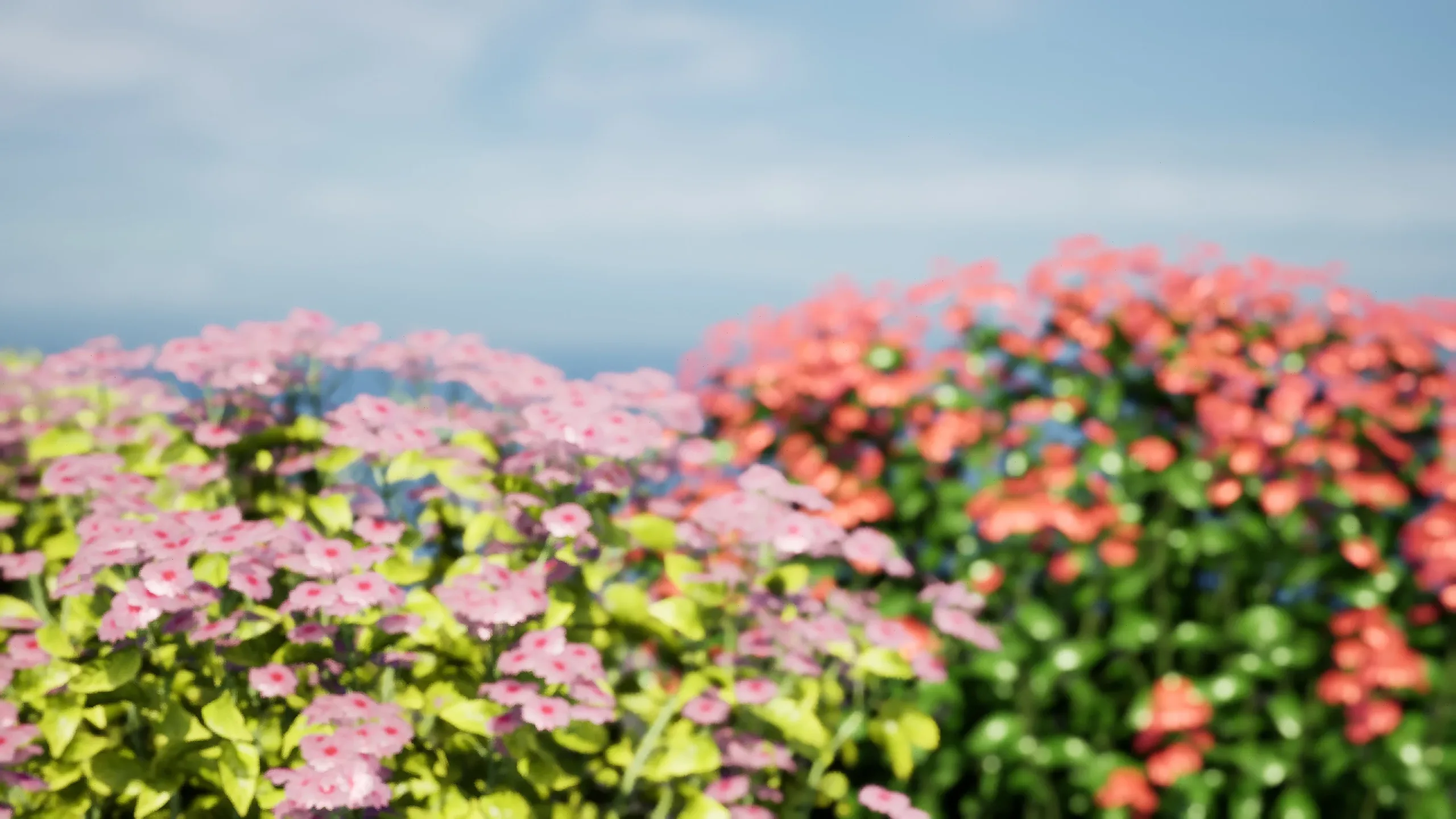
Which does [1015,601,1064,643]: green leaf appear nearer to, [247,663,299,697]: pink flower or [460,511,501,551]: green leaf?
[460,511,501,551]: green leaf

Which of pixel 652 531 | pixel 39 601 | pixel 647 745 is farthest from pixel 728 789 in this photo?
pixel 39 601

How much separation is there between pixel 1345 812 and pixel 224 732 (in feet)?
10.3

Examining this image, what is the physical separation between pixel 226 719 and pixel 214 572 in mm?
323

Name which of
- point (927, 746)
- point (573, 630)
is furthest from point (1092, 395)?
point (573, 630)

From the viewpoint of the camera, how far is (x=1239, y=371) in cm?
404

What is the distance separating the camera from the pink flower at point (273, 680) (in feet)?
9.41

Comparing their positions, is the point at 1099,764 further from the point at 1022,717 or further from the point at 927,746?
the point at 927,746

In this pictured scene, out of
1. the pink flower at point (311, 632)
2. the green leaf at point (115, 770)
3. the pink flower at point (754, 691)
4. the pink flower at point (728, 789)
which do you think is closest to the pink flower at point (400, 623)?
the pink flower at point (311, 632)

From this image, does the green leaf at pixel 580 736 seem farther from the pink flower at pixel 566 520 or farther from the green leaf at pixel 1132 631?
the green leaf at pixel 1132 631

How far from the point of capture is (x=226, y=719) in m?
2.89

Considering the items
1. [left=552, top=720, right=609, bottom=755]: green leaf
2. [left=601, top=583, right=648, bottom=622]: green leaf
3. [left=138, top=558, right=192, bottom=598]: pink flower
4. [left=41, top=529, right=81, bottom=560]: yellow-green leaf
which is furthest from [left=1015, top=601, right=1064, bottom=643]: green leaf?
[left=41, top=529, right=81, bottom=560]: yellow-green leaf

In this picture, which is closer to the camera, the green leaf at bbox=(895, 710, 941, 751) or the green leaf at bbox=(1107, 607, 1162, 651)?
the green leaf at bbox=(895, 710, 941, 751)

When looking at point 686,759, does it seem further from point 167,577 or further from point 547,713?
point 167,577

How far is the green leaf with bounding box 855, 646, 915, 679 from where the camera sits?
11.2 ft
